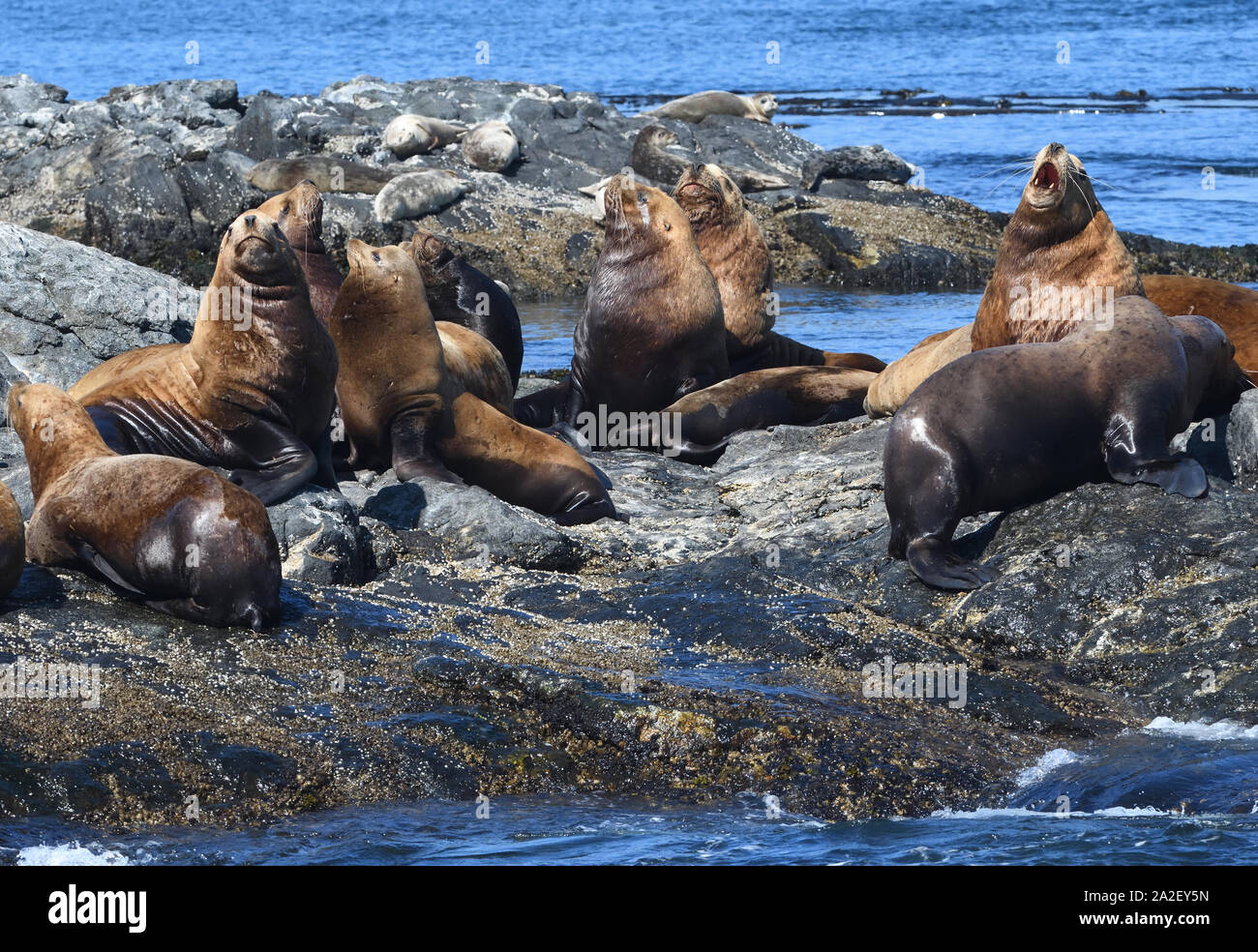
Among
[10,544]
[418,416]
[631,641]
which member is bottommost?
[631,641]

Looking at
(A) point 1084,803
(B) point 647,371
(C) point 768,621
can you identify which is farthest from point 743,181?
(A) point 1084,803

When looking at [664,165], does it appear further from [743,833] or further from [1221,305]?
[743,833]

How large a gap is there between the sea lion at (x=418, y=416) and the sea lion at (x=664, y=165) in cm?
1348

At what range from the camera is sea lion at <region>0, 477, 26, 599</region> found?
610cm

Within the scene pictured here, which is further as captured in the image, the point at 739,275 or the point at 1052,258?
the point at 739,275

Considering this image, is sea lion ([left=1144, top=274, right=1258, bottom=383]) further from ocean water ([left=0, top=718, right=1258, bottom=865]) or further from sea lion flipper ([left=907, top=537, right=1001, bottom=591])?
ocean water ([left=0, top=718, right=1258, bottom=865])

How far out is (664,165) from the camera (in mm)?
23094

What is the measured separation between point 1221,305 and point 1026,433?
3.63 meters

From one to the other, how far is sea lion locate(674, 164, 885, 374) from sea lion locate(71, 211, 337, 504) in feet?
15.9

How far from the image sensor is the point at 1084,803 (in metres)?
5.24

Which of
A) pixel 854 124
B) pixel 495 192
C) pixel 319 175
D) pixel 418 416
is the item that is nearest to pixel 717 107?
pixel 495 192

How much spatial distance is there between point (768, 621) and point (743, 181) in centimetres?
1707

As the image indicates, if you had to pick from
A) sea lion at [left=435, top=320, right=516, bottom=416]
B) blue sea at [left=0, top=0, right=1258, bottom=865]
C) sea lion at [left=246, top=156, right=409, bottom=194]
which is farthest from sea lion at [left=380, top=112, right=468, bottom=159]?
sea lion at [left=435, top=320, right=516, bottom=416]

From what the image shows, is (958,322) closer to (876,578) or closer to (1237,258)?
(1237,258)
